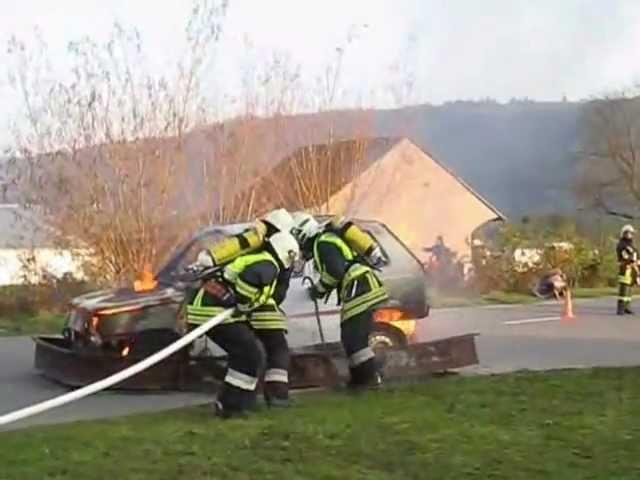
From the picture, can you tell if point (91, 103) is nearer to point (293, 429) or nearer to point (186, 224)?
point (186, 224)

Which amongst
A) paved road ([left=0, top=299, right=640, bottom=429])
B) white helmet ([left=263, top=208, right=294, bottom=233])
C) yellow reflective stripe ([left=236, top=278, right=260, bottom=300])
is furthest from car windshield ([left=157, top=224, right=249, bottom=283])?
yellow reflective stripe ([left=236, top=278, right=260, bottom=300])

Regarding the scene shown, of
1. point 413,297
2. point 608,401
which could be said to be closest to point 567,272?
point 413,297

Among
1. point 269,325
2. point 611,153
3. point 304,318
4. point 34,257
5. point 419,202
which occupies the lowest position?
point 304,318

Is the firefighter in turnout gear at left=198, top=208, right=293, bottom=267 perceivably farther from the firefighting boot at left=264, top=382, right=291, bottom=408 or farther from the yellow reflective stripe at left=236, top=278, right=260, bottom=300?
the firefighting boot at left=264, top=382, right=291, bottom=408

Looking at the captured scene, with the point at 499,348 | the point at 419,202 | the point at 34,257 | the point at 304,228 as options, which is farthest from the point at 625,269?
the point at 419,202

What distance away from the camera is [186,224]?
21.4 m

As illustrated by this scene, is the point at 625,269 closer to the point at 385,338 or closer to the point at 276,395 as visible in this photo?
the point at 385,338

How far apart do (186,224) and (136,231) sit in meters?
0.93

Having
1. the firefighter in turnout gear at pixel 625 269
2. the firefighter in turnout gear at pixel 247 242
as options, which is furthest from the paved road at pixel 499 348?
the firefighter in turnout gear at pixel 247 242

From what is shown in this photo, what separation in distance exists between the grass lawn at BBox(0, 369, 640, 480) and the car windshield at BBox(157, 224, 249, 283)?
3550mm

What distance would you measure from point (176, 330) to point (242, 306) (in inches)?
109

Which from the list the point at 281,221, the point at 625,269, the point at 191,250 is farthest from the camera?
the point at 625,269

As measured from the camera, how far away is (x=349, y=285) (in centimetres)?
923

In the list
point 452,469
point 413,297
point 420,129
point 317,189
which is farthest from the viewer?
point 420,129
